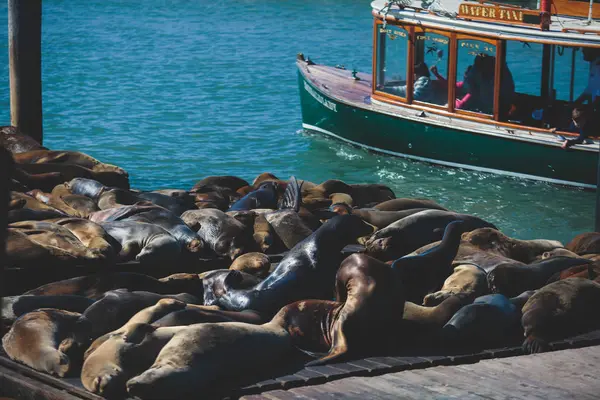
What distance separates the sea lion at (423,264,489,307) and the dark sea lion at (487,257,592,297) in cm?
9

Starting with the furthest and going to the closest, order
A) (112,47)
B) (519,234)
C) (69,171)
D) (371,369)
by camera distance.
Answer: (112,47) → (519,234) → (69,171) → (371,369)

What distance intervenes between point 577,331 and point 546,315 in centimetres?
22

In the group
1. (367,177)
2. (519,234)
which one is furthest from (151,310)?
(367,177)

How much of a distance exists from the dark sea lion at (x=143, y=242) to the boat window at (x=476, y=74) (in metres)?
7.62

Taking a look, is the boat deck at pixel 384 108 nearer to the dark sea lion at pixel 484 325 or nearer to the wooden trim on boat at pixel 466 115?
the wooden trim on boat at pixel 466 115

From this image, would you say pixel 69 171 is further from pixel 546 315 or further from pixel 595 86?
pixel 595 86

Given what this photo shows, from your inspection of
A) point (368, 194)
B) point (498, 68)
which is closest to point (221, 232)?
point (368, 194)

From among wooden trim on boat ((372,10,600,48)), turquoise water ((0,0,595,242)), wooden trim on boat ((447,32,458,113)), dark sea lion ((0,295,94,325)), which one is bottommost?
turquoise water ((0,0,595,242))

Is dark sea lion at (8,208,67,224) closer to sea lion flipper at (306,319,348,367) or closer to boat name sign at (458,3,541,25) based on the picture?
sea lion flipper at (306,319,348,367)

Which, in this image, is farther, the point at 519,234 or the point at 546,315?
the point at 519,234

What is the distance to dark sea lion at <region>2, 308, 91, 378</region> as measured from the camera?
525 centimetres

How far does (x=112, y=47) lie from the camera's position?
102 feet

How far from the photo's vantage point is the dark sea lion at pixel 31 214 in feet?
25.2

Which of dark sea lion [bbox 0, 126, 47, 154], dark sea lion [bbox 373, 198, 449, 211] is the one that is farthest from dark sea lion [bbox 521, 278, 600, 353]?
dark sea lion [bbox 0, 126, 47, 154]
